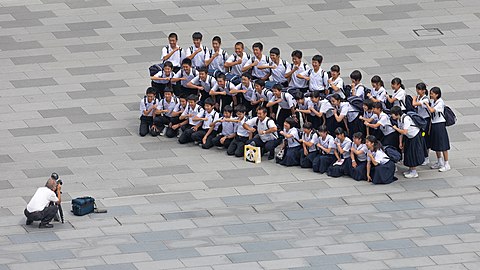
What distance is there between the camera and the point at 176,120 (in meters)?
35.2

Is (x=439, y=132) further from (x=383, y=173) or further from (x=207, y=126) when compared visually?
(x=207, y=126)

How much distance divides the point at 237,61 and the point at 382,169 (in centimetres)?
492

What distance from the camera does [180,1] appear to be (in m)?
42.8

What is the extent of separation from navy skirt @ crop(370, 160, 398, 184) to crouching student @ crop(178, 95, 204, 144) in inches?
Result: 164

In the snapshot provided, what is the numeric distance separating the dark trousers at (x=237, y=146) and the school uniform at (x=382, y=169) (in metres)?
2.91

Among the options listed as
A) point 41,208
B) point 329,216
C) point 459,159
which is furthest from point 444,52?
point 41,208

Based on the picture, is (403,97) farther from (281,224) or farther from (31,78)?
(31,78)

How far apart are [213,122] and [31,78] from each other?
5772mm

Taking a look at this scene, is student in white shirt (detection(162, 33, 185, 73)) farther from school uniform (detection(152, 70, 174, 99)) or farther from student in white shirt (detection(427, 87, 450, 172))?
student in white shirt (detection(427, 87, 450, 172))

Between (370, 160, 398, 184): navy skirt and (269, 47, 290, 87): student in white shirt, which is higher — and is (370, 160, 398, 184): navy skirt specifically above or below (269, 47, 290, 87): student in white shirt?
below

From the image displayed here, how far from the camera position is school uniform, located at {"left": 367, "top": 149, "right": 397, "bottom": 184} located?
32.6 meters

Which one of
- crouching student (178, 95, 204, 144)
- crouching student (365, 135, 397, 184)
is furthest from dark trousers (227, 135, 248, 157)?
crouching student (365, 135, 397, 184)

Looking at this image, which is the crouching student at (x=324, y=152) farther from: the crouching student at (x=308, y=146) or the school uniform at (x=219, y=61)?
the school uniform at (x=219, y=61)

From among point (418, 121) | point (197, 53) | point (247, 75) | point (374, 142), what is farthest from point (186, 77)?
point (418, 121)
